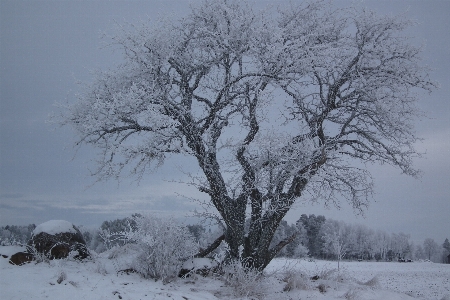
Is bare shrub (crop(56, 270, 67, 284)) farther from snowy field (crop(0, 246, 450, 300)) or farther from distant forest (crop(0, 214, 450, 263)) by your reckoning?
distant forest (crop(0, 214, 450, 263))

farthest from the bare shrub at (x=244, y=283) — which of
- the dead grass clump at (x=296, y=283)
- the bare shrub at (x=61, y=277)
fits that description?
the bare shrub at (x=61, y=277)

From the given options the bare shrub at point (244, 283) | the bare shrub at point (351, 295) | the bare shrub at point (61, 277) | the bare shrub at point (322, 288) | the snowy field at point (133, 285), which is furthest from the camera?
the bare shrub at point (322, 288)

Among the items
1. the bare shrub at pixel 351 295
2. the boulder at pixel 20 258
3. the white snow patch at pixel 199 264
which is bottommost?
the bare shrub at pixel 351 295

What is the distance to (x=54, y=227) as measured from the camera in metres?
11.3

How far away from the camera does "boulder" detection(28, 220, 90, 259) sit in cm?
1081

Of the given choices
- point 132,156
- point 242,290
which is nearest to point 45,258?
point 132,156

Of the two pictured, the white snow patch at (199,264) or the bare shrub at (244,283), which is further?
the white snow patch at (199,264)

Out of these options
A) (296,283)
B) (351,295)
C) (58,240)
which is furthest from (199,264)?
(351,295)

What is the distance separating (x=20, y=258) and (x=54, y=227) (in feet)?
4.48

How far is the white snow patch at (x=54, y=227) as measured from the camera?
11164mm

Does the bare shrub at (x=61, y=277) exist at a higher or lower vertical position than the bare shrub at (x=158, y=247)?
lower

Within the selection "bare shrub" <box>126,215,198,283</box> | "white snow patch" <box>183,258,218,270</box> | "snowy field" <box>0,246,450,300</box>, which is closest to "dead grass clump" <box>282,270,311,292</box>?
"snowy field" <box>0,246,450,300</box>

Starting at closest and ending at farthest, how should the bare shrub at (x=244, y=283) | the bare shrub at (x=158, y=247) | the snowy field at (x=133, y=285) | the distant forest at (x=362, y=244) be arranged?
the snowy field at (x=133, y=285) → the bare shrub at (x=244, y=283) → the bare shrub at (x=158, y=247) → the distant forest at (x=362, y=244)

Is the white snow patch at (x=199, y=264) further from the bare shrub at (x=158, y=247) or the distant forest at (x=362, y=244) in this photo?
the distant forest at (x=362, y=244)
